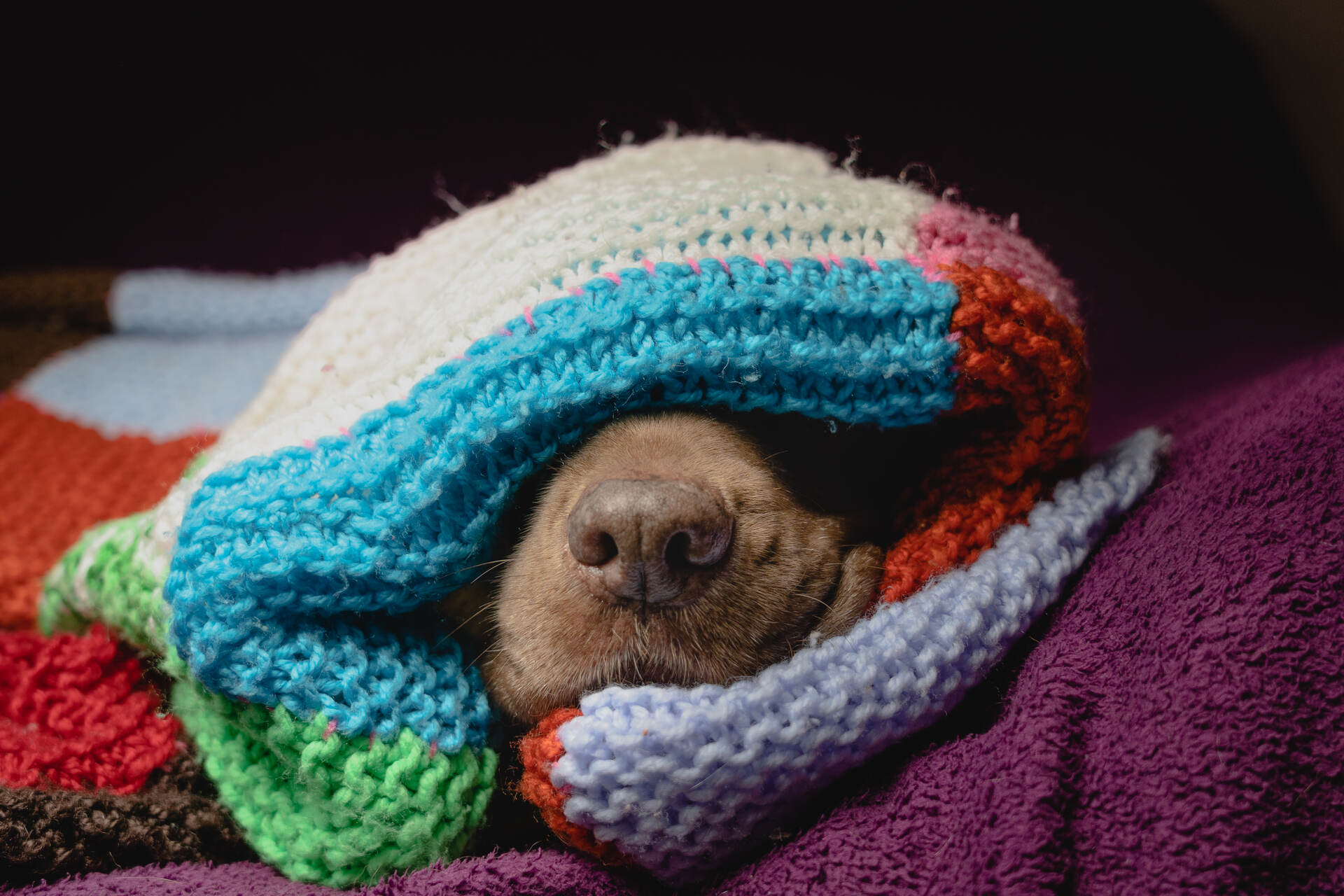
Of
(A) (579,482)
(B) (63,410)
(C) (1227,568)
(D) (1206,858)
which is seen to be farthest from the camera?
(B) (63,410)

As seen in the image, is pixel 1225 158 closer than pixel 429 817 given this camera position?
No

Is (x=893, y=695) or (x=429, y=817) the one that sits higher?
(x=893, y=695)

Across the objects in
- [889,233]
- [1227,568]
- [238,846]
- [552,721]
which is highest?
[889,233]

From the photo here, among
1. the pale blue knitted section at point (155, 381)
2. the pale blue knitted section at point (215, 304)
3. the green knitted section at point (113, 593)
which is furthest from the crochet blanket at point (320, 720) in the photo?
the pale blue knitted section at point (215, 304)

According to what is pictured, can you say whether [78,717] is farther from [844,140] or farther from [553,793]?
[844,140]

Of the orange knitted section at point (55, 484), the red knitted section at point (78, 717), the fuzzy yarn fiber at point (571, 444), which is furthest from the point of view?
the orange knitted section at point (55, 484)

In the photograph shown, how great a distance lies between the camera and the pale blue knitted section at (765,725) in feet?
2.20

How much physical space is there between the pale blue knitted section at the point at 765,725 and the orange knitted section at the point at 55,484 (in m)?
0.69

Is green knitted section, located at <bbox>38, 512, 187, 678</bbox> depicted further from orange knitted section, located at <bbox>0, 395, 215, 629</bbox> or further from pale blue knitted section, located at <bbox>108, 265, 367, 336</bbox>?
pale blue knitted section, located at <bbox>108, 265, 367, 336</bbox>

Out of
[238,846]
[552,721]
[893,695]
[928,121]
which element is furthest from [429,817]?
[928,121]

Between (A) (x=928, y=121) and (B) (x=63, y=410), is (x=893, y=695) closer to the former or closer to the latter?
(A) (x=928, y=121)

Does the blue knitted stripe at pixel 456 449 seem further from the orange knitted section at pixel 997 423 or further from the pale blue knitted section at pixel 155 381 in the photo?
the pale blue knitted section at pixel 155 381

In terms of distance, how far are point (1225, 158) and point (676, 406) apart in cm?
122

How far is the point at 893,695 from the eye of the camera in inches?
27.0
